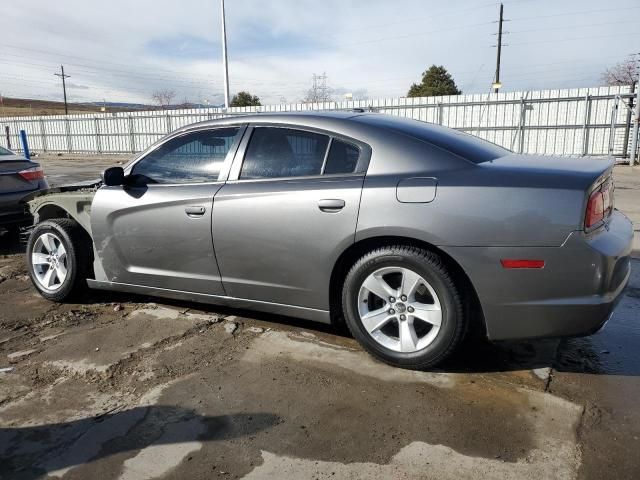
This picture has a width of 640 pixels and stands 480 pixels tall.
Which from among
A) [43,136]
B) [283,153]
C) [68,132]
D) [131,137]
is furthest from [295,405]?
[43,136]

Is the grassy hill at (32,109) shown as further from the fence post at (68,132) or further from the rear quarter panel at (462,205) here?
the rear quarter panel at (462,205)

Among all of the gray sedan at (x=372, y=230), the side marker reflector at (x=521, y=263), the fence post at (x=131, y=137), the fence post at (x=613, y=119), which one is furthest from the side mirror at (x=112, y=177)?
the fence post at (x=131, y=137)

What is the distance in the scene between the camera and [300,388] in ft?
9.80

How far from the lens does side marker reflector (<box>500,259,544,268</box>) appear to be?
271 cm

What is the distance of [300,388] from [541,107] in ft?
61.8

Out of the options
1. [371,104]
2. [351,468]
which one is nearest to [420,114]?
[371,104]

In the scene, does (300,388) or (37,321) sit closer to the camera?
(300,388)

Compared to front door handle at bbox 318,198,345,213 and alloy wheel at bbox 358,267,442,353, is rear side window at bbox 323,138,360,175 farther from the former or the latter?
alloy wheel at bbox 358,267,442,353

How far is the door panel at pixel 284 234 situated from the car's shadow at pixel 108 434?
94 centimetres

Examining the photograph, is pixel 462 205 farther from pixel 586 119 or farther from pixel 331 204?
pixel 586 119

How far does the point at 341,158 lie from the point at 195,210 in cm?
110

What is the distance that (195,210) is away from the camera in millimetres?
3656

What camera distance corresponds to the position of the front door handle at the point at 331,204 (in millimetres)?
3148

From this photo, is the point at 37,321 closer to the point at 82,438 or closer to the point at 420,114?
the point at 82,438
